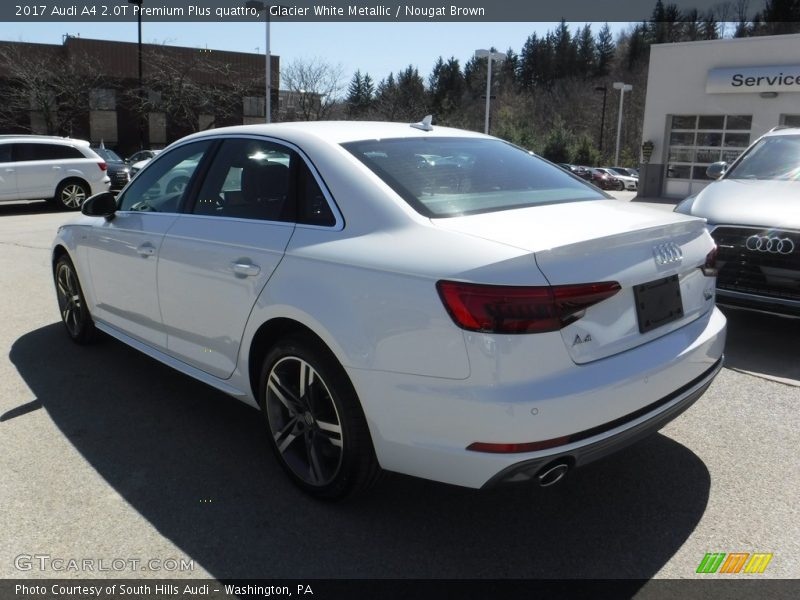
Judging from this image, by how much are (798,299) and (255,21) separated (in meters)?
25.3

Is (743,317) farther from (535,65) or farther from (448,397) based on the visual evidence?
(535,65)

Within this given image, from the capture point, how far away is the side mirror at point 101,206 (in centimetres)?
458

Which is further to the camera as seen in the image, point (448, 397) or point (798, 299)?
point (798, 299)

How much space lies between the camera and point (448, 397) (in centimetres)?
243

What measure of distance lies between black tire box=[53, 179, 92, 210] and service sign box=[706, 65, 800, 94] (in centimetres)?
2152

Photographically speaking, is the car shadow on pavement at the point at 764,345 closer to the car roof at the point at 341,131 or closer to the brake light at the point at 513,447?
the car roof at the point at 341,131

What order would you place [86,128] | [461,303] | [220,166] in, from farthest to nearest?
1. [86,128]
2. [220,166]
3. [461,303]

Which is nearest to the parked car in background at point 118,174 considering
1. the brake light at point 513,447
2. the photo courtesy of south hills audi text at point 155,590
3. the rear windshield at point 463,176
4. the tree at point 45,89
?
the rear windshield at point 463,176

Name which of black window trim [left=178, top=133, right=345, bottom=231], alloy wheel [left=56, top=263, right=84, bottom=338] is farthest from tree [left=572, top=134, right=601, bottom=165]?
black window trim [left=178, top=133, right=345, bottom=231]

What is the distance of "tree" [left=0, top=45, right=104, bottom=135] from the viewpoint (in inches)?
1512

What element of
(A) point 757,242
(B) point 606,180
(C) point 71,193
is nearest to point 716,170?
(A) point 757,242

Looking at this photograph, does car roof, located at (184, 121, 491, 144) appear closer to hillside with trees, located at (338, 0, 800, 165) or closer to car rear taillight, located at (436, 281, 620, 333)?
car rear taillight, located at (436, 281, 620, 333)

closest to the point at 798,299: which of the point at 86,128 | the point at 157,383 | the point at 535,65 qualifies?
the point at 157,383

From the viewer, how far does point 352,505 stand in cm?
307
